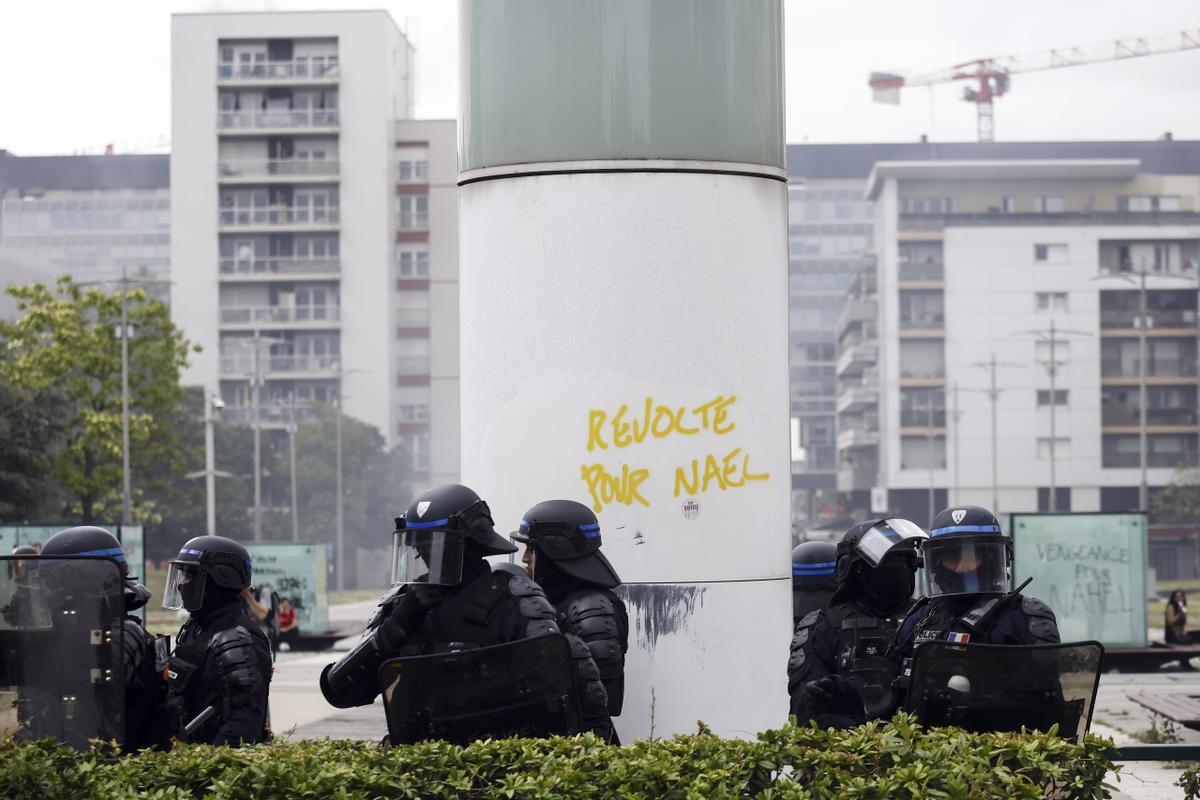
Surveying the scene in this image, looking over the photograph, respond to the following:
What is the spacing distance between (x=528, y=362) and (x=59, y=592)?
7.04 ft

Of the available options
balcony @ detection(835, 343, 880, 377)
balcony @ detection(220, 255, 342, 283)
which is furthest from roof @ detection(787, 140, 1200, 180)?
balcony @ detection(220, 255, 342, 283)

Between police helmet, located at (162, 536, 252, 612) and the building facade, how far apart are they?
435 feet

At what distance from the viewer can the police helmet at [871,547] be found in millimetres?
6531

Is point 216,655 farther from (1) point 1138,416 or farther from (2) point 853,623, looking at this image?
(1) point 1138,416

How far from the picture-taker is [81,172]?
5428 inches

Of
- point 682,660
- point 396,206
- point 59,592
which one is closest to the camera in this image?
point 59,592

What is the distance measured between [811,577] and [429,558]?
3.75 metres

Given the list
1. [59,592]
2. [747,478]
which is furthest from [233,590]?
[747,478]

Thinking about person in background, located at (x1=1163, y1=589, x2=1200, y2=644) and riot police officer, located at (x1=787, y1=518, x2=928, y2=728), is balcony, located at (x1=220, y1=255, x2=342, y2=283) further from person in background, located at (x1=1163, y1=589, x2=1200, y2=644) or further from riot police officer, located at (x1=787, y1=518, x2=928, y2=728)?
riot police officer, located at (x1=787, y1=518, x2=928, y2=728)

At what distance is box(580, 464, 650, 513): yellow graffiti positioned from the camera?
680cm

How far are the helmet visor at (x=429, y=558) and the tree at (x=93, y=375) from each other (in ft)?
132

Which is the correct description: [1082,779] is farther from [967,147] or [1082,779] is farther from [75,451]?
[967,147]

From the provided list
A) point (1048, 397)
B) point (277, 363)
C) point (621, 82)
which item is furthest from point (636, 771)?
point (1048, 397)

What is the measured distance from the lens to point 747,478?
273 inches
